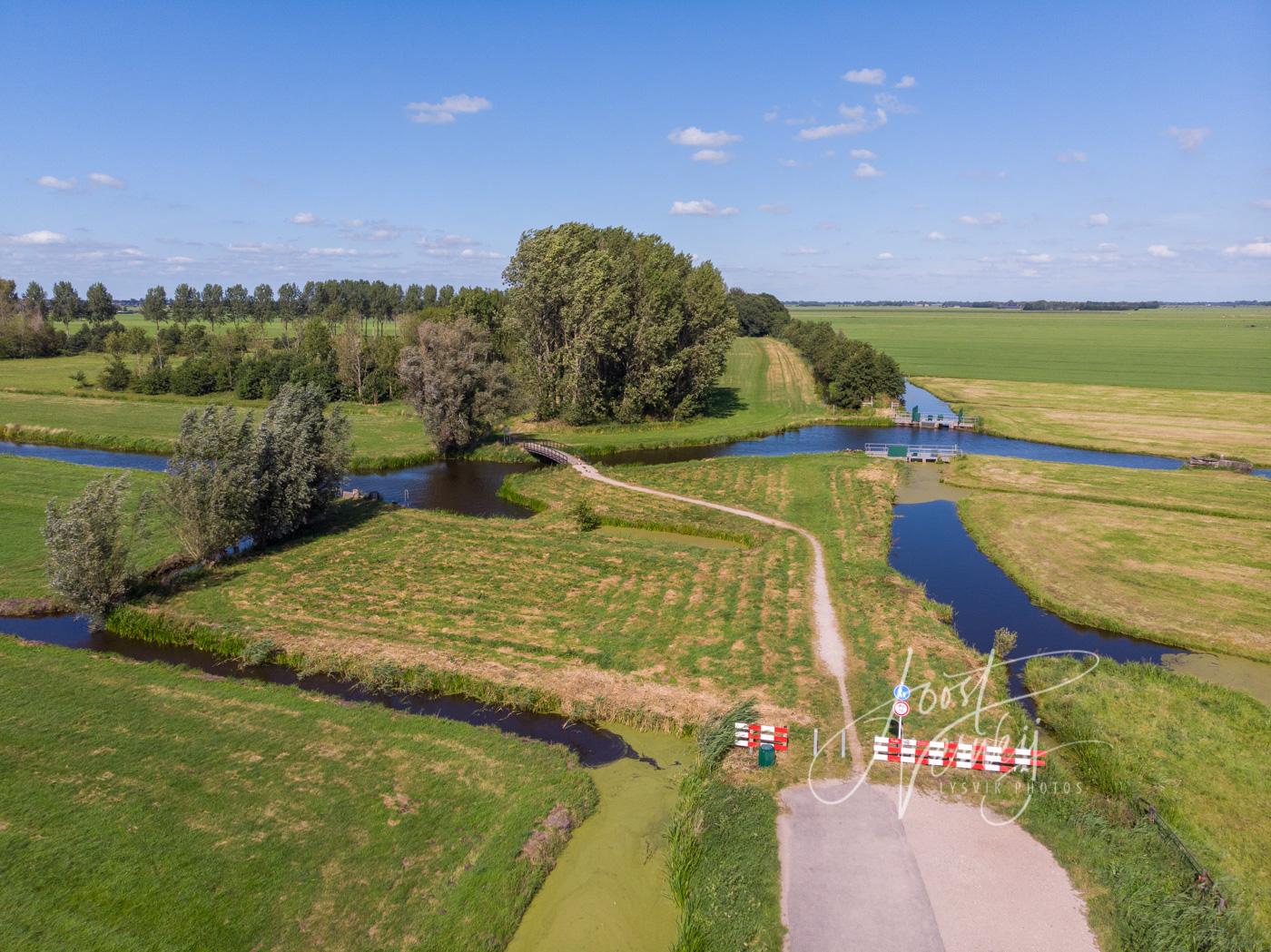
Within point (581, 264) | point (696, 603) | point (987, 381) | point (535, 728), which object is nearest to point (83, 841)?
point (535, 728)

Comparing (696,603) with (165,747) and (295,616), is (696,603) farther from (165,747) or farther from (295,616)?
(165,747)

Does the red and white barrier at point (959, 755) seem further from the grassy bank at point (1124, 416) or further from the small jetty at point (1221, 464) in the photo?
the grassy bank at point (1124, 416)

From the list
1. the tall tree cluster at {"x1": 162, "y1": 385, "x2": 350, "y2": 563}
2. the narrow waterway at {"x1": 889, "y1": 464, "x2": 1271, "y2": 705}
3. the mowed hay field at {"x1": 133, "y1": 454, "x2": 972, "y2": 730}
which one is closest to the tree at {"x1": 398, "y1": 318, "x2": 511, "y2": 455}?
the mowed hay field at {"x1": 133, "y1": 454, "x2": 972, "y2": 730}

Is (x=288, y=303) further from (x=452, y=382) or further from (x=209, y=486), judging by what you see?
(x=209, y=486)

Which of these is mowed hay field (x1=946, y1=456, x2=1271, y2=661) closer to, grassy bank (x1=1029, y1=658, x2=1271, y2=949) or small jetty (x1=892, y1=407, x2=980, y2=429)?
grassy bank (x1=1029, y1=658, x2=1271, y2=949)

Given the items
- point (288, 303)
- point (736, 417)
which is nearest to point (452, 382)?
point (736, 417)
